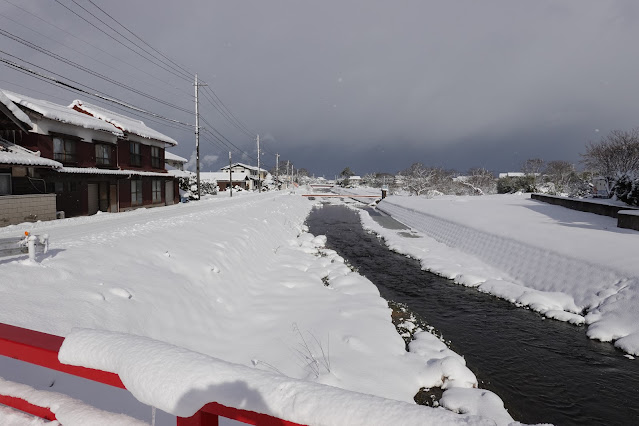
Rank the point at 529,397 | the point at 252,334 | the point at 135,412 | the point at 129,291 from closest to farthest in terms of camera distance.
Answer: the point at 135,412
the point at 529,397
the point at 129,291
the point at 252,334

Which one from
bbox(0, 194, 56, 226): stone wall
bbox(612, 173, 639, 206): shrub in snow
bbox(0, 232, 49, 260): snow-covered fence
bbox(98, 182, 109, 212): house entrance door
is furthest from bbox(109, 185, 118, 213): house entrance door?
bbox(612, 173, 639, 206): shrub in snow

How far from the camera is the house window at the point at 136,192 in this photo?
949 inches

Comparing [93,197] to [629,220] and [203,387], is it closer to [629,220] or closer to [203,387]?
[203,387]

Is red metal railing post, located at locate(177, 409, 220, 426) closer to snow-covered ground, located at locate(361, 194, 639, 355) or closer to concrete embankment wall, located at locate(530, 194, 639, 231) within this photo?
snow-covered ground, located at locate(361, 194, 639, 355)

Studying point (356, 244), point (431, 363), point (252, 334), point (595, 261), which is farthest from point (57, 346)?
point (356, 244)

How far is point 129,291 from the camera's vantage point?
5.69 meters

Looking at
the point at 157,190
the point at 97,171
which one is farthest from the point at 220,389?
the point at 157,190

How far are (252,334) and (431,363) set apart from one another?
3.65m

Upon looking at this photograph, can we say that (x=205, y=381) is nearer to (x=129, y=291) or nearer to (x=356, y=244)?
(x=129, y=291)

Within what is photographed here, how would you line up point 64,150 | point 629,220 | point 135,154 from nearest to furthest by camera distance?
point 629,220
point 64,150
point 135,154

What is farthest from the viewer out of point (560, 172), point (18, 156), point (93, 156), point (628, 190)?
point (560, 172)

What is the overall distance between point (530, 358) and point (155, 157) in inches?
1151

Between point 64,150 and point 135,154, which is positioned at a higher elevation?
point 135,154

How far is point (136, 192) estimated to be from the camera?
2464 cm
